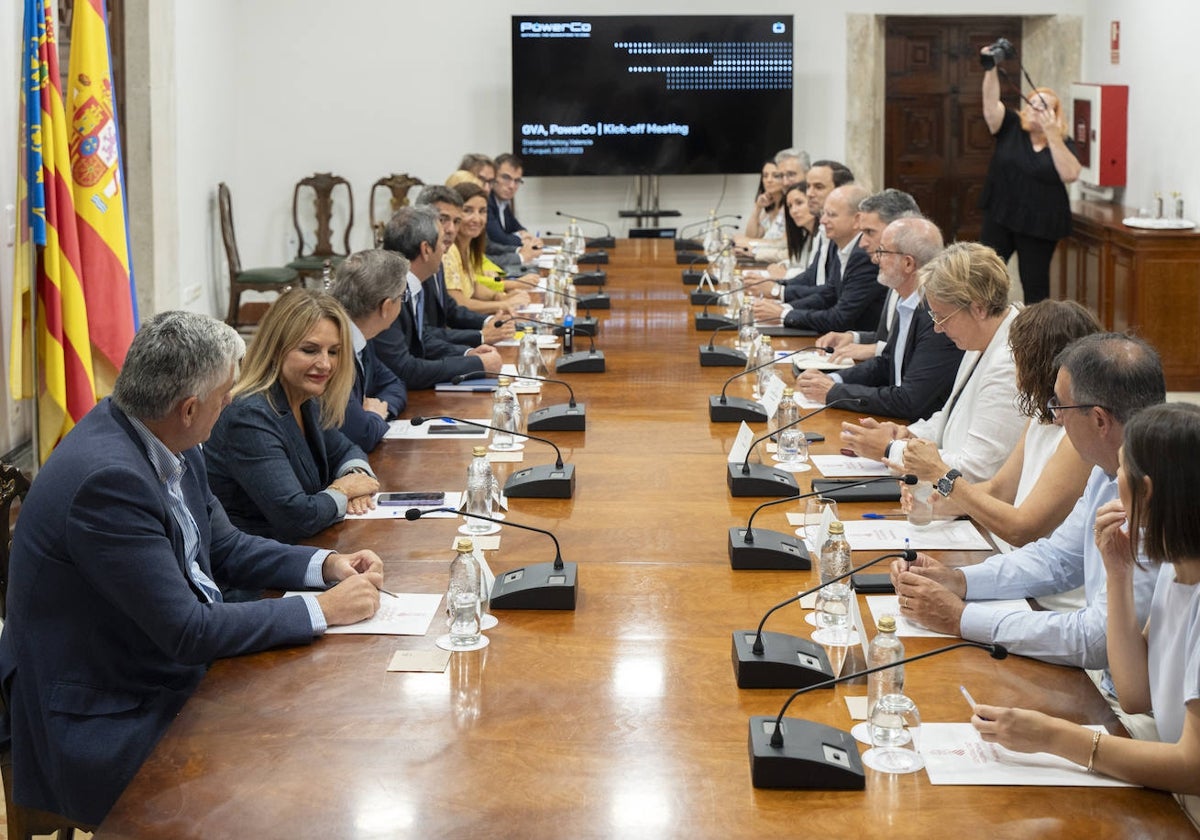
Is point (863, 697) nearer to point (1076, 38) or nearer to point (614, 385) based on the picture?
point (614, 385)

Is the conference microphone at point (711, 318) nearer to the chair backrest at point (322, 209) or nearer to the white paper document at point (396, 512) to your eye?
the white paper document at point (396, 512)

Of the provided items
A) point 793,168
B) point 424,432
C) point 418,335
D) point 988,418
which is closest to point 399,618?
point 424,432

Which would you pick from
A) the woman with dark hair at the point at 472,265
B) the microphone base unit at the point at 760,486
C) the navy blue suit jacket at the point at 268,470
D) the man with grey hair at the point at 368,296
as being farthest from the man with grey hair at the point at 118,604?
the woman with dark hair at the point at 472,265

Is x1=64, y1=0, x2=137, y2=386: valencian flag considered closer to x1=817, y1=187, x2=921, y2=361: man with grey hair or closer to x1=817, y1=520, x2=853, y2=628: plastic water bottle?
x1=817, y1=187, x2=921, y2=361: man with grey hair

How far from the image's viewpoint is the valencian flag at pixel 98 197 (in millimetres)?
5832

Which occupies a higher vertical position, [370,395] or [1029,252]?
[1029,252]

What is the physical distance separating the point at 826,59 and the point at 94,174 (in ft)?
21.9

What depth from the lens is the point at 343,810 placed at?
204 cm

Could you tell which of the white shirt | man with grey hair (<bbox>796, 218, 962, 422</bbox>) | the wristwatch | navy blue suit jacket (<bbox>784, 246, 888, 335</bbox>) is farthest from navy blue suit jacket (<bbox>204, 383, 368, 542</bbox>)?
navy blue suit jacket (<bbox>784, 246, 888, 335</bbox>)

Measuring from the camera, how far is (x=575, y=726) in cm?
230

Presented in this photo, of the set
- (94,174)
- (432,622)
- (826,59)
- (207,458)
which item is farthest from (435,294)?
(826,59)

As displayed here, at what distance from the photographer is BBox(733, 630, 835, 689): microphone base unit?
2432 millimetres

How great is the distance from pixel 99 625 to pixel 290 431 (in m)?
1.03

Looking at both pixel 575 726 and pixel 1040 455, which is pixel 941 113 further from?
pixel 575 726
